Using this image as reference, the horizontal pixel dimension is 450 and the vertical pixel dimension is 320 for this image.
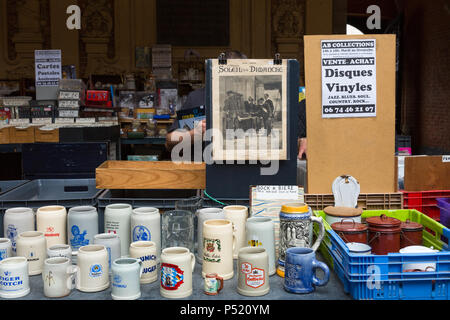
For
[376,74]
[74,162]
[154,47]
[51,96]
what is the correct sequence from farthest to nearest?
1. [154,47]
2. [51,96]
3. [74,162]
4. [376,74]

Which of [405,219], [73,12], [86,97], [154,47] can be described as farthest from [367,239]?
[73,12]

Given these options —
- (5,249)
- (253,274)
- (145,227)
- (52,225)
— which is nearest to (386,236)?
(253,274)

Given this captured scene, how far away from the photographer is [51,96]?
646cm

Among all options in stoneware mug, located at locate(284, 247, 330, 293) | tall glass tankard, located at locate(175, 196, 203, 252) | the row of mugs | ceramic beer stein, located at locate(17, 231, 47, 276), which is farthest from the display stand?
ceramic beer stein, located at locate(17, 231, 47, 276)

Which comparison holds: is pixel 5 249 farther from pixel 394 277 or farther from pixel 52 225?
pixel 394 277

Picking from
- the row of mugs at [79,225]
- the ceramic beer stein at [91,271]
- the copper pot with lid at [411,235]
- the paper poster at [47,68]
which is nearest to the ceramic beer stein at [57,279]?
the ceramic beer stein at [91,271]

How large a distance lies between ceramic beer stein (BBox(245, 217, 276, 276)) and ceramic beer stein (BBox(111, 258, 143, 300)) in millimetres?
408

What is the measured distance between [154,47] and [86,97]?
A: 3.21 m

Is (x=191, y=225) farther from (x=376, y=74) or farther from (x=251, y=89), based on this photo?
(x=376, y=74)

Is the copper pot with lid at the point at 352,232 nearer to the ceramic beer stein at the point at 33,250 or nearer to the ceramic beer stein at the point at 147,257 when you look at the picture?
the ceramic beer stein at the point at 147,257

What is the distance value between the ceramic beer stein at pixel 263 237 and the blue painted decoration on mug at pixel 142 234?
0.36 meters

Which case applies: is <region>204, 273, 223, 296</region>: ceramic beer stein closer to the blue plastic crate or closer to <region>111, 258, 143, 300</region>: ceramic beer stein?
<region>111, 258, 143, 300</region>: ceramic beer stein

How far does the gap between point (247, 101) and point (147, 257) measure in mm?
754
